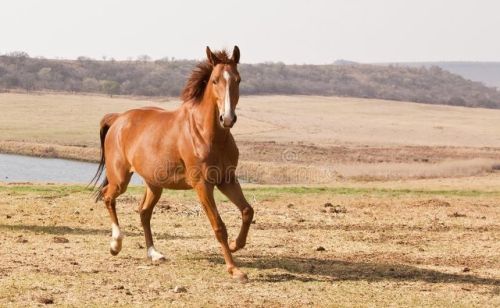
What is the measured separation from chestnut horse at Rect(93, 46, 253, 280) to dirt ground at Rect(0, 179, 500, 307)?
64cm

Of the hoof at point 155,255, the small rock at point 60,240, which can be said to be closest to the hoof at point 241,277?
the hoof at point 155,255

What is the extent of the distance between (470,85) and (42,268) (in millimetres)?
137582

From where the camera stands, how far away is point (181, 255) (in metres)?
11.8

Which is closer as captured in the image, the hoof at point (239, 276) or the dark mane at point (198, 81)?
the hoof at point (239, 276)

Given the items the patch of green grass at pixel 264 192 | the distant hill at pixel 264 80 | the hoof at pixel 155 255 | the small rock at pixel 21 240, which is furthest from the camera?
the distant hill at pixel 264 80

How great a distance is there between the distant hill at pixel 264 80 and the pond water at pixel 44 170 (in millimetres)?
32454

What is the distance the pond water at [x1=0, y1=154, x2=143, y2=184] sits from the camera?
31047 millimetres

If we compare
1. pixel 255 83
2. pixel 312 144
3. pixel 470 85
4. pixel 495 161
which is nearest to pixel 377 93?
pixel 255 83

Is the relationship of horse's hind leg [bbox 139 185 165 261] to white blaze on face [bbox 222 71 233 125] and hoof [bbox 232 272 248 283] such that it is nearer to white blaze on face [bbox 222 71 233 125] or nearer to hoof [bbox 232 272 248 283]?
hoof [bbox 232 272 248 283]

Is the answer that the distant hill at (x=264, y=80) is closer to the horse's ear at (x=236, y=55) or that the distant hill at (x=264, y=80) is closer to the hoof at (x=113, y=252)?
the hoof at (x=113, y=252)

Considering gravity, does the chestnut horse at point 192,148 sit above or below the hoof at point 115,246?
above

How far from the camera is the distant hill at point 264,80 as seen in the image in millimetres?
85438

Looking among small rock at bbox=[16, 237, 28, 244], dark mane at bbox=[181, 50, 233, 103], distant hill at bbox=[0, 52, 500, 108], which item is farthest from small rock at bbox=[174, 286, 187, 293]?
distant hill at bbox=[0, 52, 500, 108]

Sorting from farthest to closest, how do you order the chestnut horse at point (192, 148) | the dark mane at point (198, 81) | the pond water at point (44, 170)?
the pond water at point (44, 170) → the dark mane at point (198, 81) → the chestnut horse at point (192, 148)
